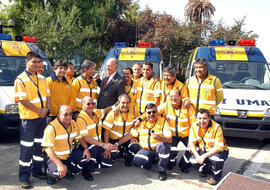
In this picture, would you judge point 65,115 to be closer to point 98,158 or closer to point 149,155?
point 98,158

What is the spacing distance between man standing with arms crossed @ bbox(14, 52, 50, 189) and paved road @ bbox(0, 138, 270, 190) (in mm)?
363

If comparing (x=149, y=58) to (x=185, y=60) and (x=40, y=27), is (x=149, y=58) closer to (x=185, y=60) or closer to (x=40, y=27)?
(x=40, y=27)

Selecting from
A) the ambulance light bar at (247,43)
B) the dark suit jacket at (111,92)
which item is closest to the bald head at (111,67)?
the dark suit jacket at (111,92)

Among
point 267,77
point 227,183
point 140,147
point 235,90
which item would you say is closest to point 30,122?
point 140,147

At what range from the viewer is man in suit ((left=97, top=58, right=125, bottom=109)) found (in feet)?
14.9

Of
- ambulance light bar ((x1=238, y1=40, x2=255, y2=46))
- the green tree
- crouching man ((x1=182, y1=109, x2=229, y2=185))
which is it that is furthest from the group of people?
the green tree

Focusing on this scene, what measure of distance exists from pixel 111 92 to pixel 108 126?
65 centimetres

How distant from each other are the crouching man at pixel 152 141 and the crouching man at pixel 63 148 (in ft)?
2.96

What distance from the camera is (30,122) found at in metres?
3.53

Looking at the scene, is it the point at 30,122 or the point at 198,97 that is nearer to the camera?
the point at 30,122

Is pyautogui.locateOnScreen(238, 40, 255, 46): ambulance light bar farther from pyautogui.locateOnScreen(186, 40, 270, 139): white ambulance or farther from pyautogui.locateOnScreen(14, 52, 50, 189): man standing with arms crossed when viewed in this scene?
pyautogui.locateOnScreen(14, 52, 50, 189): man standing with arms crossed

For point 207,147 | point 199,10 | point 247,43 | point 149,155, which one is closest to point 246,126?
point 207,147

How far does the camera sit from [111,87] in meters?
4.55

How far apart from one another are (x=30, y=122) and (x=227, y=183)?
2707mm
